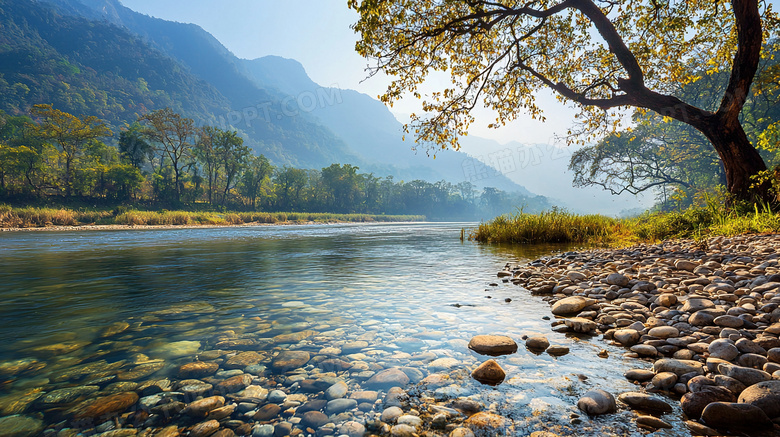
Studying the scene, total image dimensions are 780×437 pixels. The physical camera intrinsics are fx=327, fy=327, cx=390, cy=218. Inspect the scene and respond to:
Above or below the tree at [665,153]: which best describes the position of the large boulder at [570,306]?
below

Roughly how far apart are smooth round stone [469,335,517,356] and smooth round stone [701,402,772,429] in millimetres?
1364

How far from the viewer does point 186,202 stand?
59.0m

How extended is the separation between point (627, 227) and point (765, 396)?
48.1 feet

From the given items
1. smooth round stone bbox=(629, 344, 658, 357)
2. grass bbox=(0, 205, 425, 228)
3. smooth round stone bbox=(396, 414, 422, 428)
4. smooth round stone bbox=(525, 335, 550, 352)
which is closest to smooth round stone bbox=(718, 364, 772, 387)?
smooth round stone bbox=(629, 344, 658, 357)

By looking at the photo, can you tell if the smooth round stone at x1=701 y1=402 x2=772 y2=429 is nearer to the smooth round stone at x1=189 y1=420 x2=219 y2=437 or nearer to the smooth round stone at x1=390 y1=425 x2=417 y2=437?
the smooth round stone at x1=390 y1=425 x2=417 y2=437

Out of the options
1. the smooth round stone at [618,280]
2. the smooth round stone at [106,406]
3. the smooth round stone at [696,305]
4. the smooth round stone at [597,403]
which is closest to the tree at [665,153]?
the smooth round stone at [618,280]

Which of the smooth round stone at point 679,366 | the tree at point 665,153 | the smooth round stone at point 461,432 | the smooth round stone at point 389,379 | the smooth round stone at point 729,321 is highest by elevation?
the tree at point 665,153

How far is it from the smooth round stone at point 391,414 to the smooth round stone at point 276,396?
0.72 meters

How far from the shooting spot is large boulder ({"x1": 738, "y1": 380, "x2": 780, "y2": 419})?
1763 millimetres

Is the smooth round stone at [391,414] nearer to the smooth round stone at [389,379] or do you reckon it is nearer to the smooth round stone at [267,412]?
the smooth round stone at [389,379]

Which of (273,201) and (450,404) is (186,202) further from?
(450,404)

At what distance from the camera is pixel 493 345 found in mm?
3037

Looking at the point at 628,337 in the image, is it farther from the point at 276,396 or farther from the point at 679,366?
the point at 276,396

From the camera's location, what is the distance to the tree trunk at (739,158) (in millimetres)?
8625
